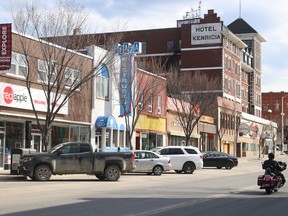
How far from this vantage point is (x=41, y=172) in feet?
74.6

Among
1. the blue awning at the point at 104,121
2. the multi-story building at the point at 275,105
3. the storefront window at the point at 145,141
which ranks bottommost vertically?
the storefront window at the point at 145,141

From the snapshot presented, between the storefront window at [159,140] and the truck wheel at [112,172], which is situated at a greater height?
the storefront window at [159,140]

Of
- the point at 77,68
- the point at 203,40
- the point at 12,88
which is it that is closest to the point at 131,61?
the point at 77,68

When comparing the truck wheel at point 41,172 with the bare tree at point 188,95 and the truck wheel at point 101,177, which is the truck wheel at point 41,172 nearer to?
the truck wheel at point 101,177

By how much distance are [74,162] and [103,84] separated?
16.6 m

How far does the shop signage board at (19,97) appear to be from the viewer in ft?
92.6

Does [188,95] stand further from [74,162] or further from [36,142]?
[74,162]

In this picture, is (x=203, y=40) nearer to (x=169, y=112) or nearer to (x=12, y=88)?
(x=169, y=112)

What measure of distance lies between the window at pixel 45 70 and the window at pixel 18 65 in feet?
3.17

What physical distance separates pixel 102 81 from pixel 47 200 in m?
24.6

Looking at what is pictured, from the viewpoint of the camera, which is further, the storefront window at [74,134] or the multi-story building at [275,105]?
the multi-story building at [275,105]

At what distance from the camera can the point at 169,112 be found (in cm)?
5119

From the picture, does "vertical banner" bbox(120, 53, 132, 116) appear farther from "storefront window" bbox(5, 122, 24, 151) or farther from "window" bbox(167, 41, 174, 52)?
"window" bbox(167, 41, 174, 52)

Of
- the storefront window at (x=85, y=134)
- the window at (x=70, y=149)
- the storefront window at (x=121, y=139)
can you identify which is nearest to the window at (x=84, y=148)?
the window at (x=70, y=149)
